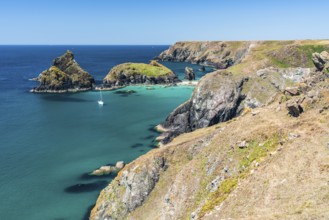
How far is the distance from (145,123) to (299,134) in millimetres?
75966

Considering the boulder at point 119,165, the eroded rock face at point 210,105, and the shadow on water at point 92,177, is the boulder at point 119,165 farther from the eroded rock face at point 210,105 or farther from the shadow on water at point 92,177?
the eroded rock face at point 210,105

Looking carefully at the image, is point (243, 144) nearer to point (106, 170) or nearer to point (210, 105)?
point (106, 170)

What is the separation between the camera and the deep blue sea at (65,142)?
6206 centimetres

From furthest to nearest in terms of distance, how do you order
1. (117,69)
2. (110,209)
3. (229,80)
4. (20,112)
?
1. (117,69)
2. (20,112)
3. (229,80)
4. (110,209)

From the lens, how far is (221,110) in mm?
92250

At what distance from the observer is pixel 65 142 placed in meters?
94.9

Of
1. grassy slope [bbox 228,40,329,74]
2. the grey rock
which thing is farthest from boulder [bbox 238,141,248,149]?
grassy slope [bbox 228,40,329,74]

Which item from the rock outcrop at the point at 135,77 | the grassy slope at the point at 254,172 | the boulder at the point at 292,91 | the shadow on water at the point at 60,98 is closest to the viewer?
the grassy slope at the point at 254,172

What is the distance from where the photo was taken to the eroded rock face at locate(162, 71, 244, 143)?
303ft

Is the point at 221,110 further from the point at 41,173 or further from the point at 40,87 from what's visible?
the point at 40,87

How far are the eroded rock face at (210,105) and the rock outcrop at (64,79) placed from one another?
305ft

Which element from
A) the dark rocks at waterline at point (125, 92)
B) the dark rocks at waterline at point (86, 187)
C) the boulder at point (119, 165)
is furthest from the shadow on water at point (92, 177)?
the dark rocks at waterline at point (125, 92)

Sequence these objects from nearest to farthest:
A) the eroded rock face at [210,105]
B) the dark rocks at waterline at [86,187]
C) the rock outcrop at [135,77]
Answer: the dark rocks at waterline at [86,187] < the eroded rock face at [210,105] < the rock outcrop at [135,77]

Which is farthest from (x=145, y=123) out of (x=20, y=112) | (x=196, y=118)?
(x=20, y=112)
